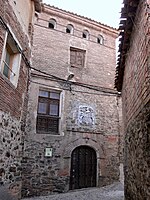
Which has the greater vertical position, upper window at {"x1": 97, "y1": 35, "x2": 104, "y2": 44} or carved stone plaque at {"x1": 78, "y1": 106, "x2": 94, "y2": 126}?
upper window at {"x1": 97, "y1": 35, "x2": 104, "y2": 44}

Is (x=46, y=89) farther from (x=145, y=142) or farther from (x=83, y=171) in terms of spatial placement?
(x=145, y=142)

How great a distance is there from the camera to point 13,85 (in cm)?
477

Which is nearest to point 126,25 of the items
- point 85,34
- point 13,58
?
point 13,58

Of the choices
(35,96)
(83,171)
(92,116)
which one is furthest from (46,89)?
(83,171)

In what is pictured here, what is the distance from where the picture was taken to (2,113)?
4.09 meters

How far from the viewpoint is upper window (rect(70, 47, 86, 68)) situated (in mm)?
9727

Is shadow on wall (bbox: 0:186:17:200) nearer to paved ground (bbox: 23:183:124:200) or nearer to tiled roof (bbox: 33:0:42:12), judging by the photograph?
paved ground (bbox: 23:183:124:200)

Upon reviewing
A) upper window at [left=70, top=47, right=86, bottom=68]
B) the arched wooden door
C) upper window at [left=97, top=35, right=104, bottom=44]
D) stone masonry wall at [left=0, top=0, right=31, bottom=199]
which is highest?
upper window at [left=97, top=35, right=104, bottom=44]

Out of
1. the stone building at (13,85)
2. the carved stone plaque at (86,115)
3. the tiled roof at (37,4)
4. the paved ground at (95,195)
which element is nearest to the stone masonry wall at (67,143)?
the carved stone plaque at (86,115)

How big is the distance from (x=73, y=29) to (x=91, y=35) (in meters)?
1.03

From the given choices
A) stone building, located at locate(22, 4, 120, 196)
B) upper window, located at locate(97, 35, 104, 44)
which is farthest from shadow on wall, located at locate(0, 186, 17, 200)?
upper window, located at locate(97, 35, 104, 44)

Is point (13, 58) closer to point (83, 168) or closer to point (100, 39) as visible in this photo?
point (83, 168)

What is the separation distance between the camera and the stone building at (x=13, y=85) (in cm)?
416

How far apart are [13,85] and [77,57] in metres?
5.65
